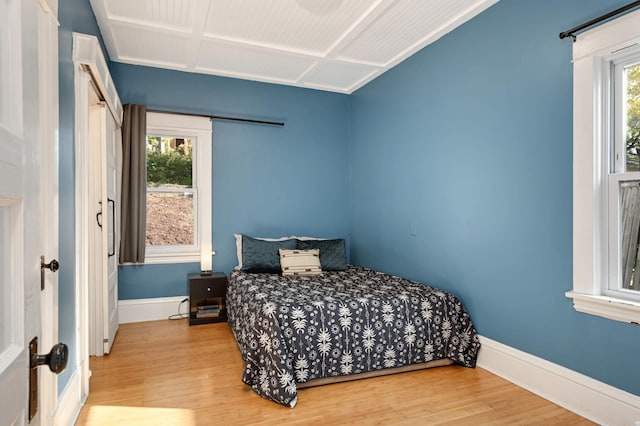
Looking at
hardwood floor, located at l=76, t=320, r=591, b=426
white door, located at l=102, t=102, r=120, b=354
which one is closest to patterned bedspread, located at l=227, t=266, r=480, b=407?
hardwood floor, located at l=76, t=320, r=591, b=426

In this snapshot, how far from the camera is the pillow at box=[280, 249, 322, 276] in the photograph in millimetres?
4074


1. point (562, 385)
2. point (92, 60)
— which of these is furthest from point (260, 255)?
point (562, 385)

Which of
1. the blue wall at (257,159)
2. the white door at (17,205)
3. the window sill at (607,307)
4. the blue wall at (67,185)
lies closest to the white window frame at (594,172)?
the window sill at (607,307)

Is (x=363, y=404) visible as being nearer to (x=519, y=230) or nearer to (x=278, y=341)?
(x=278, y=341)

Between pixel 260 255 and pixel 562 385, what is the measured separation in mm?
Result: 2817

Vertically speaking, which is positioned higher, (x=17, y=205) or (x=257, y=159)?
(x=257, y=159)

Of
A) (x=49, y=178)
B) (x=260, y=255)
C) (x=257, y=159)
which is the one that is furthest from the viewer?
(x=257, y=159)

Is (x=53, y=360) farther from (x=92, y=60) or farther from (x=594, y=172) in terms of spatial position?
(x=594, y=172)

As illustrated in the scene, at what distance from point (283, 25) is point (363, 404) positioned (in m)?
2.89

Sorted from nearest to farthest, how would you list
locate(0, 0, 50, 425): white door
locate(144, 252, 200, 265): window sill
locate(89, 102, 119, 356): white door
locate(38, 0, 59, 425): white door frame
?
locate(0, 0, 50, 425): white door < locate(38, 0, 59, 425): white door frame < locate(89, 102, 119, 356): white door < locate(144, 252, 200, 265): window sill

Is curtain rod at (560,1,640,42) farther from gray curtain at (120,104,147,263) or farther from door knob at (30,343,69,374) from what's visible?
gray curtain at (120,104,147,263)

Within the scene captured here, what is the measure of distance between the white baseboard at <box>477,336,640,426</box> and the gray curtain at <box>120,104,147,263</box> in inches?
131

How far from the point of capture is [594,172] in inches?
88.7

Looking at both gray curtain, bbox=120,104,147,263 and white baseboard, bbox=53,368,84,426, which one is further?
gray curtain, bbox=120,104,147,263
